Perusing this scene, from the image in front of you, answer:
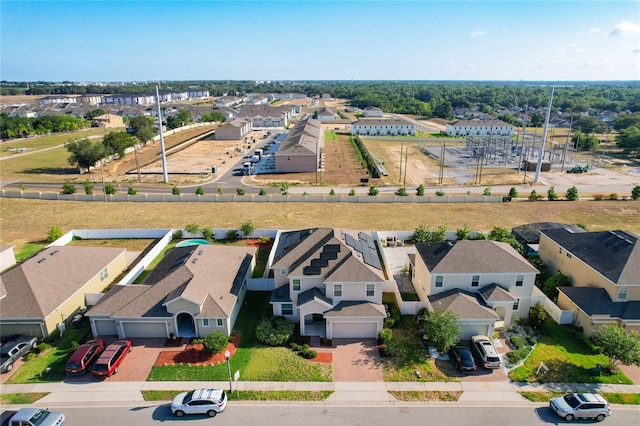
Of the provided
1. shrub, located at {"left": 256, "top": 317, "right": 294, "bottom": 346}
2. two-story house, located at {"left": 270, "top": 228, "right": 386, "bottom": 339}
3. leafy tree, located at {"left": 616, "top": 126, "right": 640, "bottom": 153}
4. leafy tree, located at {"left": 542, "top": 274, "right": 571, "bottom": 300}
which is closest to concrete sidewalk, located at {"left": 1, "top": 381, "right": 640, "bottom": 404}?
shrub, located at {"left": 256, "top": 317, "right": 294, "bottom": 346}

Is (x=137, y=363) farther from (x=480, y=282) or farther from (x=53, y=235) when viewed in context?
(x=53, y=235)


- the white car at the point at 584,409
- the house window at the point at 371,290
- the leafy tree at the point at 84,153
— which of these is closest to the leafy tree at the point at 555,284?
the white car at the point at 584,409

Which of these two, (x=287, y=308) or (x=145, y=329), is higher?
(x=287, y=308)

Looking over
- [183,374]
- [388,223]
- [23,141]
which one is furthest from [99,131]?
[183,374]

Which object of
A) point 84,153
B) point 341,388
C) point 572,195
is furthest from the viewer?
point 84,153

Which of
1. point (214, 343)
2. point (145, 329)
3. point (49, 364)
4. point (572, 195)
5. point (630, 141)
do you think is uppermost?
point (630, 141)

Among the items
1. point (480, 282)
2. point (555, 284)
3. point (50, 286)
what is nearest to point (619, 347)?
point (480, 282)

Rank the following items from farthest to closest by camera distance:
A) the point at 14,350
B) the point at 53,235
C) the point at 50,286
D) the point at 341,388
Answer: the point at 53,235 < the point at 50,286 < the point at 14,350 < the point at 341,388

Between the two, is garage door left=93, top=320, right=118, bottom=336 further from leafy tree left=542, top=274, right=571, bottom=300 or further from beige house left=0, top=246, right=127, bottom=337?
leafy tree left=542, top=274, right=571, bottom=300
